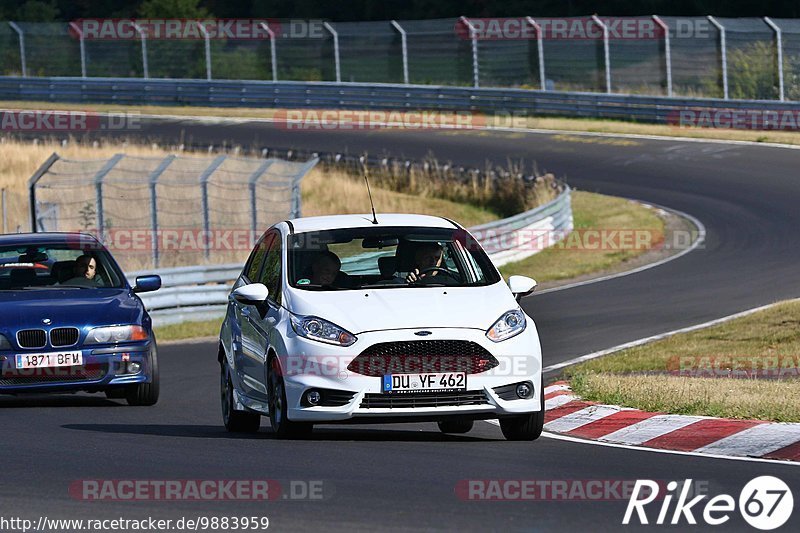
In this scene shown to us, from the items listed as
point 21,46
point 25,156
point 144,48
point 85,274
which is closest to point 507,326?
point 85,274

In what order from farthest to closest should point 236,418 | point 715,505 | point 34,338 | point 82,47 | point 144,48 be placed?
point 82,47, point 144,48, point 34,338, point 236,418, point 715,505

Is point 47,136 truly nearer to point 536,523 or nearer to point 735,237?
point 735,237

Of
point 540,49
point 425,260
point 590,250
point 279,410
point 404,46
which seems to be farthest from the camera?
point 404,46

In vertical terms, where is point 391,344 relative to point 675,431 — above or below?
above

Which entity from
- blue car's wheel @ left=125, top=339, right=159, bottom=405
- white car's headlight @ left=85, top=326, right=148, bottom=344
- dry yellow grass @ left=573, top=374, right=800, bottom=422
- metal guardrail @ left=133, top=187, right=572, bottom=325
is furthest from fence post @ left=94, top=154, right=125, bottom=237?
dry yellow grass @ left=573, top=374, right=800, bottom=422

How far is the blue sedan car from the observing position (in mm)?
13086

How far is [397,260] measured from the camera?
1091 centimetres

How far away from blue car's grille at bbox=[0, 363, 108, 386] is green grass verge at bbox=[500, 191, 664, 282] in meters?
12.1

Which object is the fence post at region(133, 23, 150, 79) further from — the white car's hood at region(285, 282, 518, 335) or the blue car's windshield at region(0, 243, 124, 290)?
the white car's hood at region(285, 282, 518, 335)

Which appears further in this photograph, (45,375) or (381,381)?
(45,375)

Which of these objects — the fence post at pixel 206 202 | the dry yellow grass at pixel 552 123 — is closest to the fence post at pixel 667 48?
the dry yellow grass at pixel 552 123

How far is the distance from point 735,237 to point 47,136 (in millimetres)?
23841

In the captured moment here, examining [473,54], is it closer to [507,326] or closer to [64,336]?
[64,336]

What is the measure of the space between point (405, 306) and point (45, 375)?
442cm
